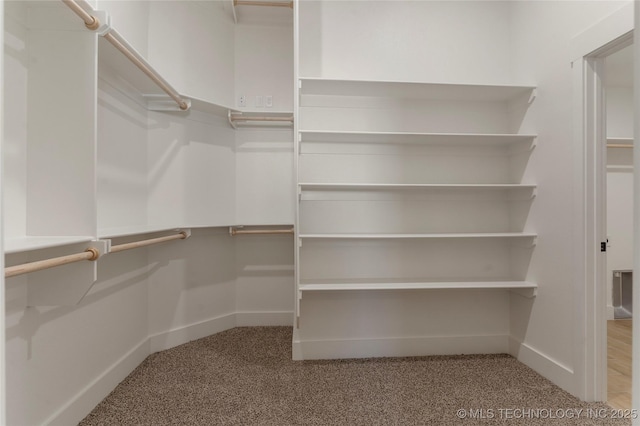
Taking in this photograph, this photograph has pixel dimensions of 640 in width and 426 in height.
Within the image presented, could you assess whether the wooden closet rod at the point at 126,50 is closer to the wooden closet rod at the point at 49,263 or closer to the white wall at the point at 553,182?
the wooden closet rod at the point at 49,263

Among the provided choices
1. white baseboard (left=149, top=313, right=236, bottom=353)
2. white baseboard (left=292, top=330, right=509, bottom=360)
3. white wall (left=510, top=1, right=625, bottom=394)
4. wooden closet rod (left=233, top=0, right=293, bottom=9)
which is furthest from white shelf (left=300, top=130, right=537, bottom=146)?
white baseboard (left=149, top=313, right=236, bottom=353)

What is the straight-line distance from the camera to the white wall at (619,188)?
3.32m

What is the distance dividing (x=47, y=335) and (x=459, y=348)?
8.14 feet

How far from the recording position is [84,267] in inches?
55.4

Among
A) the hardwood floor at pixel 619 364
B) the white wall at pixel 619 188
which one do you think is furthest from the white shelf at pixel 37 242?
the white wall at pixel 619 188

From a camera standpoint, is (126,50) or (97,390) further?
(97,390)

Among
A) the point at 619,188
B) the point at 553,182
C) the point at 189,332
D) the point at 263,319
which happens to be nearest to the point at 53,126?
the point at 189,332

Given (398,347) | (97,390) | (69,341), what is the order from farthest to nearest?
1. (398,347)
2. (97,390)
3. (69,341)

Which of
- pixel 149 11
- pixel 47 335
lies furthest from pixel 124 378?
pixel 149 11

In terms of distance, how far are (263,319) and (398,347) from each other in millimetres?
1251

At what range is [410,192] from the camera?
244 cm

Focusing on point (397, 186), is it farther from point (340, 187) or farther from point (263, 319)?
point (263, 319)

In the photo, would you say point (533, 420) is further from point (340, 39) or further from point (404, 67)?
point (340, 39)

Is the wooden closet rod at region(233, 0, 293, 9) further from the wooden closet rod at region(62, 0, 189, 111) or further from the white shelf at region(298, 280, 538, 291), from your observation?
the white shelf at region(298, 280, 538, 291)
